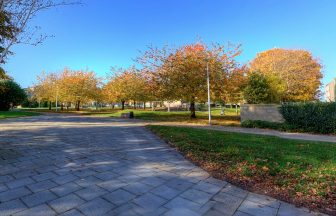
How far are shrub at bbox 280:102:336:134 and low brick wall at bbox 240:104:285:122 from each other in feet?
3.55

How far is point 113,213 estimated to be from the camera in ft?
8.44

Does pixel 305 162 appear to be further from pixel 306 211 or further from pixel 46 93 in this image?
pixel 46 93

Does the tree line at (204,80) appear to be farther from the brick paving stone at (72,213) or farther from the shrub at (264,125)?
the brick paving stone at (72,213)

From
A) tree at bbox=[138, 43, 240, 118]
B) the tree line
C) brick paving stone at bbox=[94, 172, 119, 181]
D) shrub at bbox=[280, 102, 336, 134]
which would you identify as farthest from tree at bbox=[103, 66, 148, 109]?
brick paving stone at bbox=[94, 172, 119, 181]

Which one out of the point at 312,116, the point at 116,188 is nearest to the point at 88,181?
the point at 116,188

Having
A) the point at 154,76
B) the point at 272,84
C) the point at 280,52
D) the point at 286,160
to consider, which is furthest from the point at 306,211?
the point at 280,52

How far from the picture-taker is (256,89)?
65.6 ft

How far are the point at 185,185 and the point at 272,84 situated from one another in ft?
66.4

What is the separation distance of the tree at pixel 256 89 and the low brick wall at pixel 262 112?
6.03 metres

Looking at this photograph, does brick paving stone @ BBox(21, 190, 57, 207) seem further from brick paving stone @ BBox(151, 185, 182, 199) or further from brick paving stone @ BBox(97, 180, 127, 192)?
brick paving stone @ BBox(151, 185, 182, 199)

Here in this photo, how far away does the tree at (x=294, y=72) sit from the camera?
81.0 ft

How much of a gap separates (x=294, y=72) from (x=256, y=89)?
8.63 meters

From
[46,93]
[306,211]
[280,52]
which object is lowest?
[306,211]

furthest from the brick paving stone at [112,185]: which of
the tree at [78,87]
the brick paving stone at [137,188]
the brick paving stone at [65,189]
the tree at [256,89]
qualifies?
the tree at [78,87]
